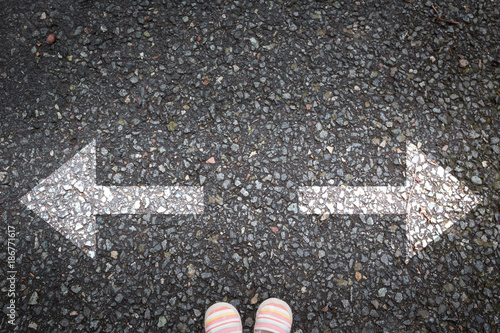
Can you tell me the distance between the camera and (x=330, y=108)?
7.82 feet

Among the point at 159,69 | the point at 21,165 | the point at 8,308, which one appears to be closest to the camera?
the point at 8,308

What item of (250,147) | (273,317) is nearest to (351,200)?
(250,147)

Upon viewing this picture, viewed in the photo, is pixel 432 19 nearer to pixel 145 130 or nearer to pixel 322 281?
pixel 322 281

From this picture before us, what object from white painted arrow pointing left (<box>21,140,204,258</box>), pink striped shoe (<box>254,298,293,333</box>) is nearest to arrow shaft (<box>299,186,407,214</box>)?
pink striped shoe (<box>254,298,293,333</box>)

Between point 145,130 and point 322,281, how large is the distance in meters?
1.62

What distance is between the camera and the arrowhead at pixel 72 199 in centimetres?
219

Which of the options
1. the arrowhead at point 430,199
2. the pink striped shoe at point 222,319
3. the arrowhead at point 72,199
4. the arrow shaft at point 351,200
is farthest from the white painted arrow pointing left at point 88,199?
the arrowhead at point 430,199

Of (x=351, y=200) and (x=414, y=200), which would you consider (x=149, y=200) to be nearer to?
(x=351, y=200)

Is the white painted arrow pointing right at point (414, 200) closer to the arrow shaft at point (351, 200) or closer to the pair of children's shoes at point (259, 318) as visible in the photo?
the arrow shaft at point (351, 200)

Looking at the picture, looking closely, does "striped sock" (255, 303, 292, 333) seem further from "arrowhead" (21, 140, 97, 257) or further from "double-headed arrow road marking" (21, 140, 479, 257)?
"arrowhead" (21, 140, 97, 257)

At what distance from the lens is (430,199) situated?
229cm

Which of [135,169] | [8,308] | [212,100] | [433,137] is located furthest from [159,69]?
[433,137]

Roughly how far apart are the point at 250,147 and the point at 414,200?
1221mm

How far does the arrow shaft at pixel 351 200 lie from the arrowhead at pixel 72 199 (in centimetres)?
147
